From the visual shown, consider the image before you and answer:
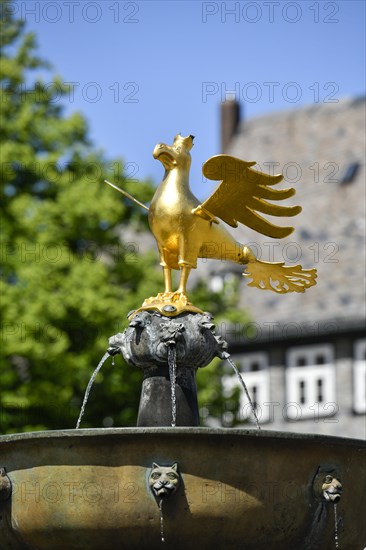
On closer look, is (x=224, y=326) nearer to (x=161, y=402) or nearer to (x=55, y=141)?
(x=55, y=141)

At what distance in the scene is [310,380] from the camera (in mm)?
36156

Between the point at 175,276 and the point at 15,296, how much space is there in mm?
2839

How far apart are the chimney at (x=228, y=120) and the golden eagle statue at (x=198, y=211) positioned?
108ft

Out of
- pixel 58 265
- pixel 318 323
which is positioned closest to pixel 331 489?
pixel 58 265

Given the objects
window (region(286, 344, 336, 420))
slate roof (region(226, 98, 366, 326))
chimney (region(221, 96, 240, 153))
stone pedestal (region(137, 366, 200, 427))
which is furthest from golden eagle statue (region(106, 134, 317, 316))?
chimney (region(221, 96, 240, 153))

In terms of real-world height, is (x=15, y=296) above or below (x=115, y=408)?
above

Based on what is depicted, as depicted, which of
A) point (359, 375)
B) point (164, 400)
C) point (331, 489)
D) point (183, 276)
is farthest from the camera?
point (359, 375)

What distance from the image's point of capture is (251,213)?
10.9 m

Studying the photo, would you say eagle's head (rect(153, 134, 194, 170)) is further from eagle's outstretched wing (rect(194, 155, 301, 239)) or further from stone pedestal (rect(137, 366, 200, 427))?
stone pedestal (rect(137, 366, 200, 427))

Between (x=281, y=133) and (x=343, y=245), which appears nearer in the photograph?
(x=343, y=245)

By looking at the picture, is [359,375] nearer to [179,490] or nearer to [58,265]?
[58,265]

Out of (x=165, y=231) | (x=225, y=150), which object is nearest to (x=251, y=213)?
(x=165, y=231)

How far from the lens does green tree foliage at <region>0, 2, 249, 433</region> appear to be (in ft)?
71.3

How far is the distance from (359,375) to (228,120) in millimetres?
11367
